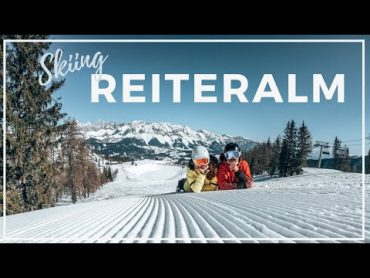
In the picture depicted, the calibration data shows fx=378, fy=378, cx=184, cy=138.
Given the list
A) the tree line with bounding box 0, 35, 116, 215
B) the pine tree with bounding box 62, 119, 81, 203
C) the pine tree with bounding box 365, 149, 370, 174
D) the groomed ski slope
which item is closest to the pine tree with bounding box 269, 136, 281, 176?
the groomed ski slope

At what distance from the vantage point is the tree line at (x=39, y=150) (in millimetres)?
5312

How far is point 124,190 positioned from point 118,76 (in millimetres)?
1757

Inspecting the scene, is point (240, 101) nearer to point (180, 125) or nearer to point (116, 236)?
point (180, 125)

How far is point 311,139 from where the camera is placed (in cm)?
508

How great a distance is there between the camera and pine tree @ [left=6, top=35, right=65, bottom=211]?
5.14 meters

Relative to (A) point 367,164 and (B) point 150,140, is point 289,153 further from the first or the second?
(B) point 150,140

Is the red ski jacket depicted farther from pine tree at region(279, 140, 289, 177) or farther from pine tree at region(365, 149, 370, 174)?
pine tree at region(365, 149, 370, 174)

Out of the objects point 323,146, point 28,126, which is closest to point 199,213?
point 323,146

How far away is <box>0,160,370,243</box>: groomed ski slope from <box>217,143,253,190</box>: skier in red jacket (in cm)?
14

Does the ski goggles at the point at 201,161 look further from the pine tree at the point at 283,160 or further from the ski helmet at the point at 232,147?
the pine tree at the point at 283,160

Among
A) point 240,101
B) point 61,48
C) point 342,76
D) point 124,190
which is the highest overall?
point 61,48
